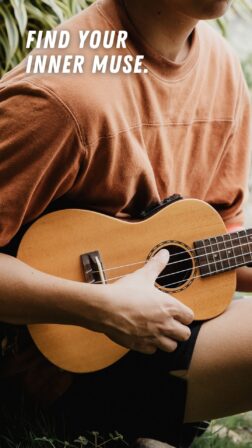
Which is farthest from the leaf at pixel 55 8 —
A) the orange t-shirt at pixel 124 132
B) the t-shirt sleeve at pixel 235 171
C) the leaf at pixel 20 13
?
the t-shirt sleeve at pixel 235 171

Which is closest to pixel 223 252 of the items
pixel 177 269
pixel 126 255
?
pixel 177 269

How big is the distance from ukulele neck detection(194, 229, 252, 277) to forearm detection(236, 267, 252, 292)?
154mm

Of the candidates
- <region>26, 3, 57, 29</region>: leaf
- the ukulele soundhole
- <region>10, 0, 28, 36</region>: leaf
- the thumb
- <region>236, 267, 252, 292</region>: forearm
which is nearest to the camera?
the thumb

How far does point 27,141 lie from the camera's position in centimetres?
135

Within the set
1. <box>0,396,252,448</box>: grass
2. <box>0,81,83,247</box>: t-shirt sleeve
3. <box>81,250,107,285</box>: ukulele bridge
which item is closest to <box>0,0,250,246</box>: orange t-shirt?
<box>0,81,83,247</box>: t-shirt sleeve

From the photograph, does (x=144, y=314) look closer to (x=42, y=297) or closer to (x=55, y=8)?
(x=42, y=297)

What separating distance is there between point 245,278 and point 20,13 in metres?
1.06

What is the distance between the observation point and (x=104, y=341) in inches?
59.9

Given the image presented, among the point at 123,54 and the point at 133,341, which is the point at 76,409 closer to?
the point at 133,341

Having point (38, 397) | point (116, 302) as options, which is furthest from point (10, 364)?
point (116, 302)

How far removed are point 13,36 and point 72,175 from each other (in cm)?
83

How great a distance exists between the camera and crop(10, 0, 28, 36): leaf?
2.03 metres

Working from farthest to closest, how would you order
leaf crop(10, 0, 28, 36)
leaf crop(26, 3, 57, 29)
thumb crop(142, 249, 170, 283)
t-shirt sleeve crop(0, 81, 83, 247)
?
1. leaf crop(26, 3, 57, 29)
2. leaf crop(10, 0, 28, 36)
3. thumb crop(142, 249, 170, 283)
4. t-shirt sleeve crop(0, 81, 83, 247)

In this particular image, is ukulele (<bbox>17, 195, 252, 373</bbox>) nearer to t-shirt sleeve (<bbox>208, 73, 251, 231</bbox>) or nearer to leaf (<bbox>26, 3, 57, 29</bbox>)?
t-shirt sleeve (<bbox>208, 73, 251, 231</bbox>)
